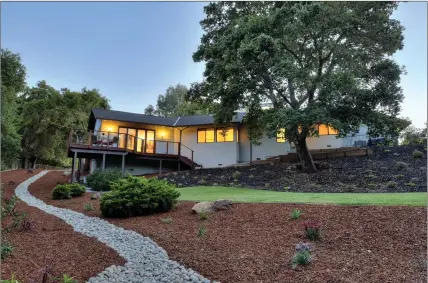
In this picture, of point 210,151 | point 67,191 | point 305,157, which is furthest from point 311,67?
point 67,191

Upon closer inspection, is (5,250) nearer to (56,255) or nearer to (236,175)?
(56,255)

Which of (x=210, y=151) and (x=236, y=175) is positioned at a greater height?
(x=210, y=151)

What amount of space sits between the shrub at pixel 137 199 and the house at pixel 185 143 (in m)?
A: 11.6

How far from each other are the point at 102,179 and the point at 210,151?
9.04 metres

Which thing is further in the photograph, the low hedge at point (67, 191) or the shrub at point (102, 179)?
the shrub at point (102, 179)

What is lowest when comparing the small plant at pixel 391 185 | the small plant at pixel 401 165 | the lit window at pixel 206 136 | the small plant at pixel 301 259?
the small plant at pixel 301 259

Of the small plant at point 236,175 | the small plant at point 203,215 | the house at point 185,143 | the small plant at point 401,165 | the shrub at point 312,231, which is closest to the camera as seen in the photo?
the shrub at point 312,231

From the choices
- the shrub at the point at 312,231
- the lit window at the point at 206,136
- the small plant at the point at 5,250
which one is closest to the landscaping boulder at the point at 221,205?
the shrub at the point at 312,231

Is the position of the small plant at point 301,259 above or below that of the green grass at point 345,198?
below

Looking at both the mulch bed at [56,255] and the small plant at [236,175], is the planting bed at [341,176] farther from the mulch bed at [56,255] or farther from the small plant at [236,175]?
the mulch bed at [56,255]

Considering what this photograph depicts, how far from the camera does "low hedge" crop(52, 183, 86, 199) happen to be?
14.6 metres

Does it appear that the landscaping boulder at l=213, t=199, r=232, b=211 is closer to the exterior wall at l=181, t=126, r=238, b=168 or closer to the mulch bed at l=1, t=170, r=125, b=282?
the mulch bed at l=1, t=170, r=125, b=282

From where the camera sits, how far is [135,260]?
577 cm

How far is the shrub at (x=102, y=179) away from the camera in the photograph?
54.2ft
